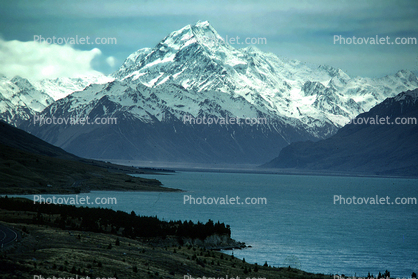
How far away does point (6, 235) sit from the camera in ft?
158

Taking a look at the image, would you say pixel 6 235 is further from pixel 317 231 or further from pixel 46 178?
pixel 46 178

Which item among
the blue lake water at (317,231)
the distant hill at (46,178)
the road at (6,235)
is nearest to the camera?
the road at (6,235)

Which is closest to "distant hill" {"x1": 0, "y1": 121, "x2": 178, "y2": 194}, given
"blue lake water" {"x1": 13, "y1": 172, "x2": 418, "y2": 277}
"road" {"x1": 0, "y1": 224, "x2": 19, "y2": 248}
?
"blue lake water" {"x1": 13, "y1": 172, "x2": 418, "y2": 277}

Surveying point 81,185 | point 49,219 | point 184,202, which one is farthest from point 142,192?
point 49,219

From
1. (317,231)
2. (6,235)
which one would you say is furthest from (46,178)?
(6,235)

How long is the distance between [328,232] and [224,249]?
105ft

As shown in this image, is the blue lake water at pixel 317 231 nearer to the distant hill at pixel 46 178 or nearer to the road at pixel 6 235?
the distant hill at pixel 46 178

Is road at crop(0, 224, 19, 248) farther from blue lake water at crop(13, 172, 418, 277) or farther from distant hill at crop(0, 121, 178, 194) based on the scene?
distant hill at crop(0, 121, 178, 194)

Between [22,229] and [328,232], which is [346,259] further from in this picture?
[22,229]

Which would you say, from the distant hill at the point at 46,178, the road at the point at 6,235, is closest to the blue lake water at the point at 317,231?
the distant hill at the point at 46,178

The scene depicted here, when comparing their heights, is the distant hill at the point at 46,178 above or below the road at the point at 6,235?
above

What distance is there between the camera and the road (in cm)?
4411

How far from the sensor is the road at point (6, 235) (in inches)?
1737

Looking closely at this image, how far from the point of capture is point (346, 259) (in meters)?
67.8
